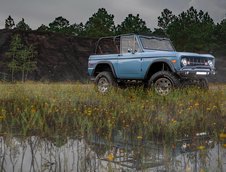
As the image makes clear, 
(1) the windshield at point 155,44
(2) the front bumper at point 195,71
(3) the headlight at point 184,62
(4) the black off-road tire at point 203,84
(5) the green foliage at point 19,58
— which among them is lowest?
(4) the black off-road tire at point 203,84

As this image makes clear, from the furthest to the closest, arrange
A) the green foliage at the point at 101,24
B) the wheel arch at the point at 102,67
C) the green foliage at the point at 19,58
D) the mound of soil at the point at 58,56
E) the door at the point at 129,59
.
→ 1. the green foliage at the point at 101,24
2. the mound of soil at the point at 58,56
3. the green foliage at the point at 19,58
4. the wheel arch at the point at 102,67
5. the door at the point at 129,59

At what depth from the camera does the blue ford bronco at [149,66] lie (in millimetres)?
11734

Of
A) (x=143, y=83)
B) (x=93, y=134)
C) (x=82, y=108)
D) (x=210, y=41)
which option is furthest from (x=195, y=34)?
(x=93, y=134)

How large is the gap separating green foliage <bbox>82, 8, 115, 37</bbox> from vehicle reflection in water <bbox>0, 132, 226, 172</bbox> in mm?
49137

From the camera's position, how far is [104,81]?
1446 cm

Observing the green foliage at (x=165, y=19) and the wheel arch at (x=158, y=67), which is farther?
the green foliage at (x=165, y=19)

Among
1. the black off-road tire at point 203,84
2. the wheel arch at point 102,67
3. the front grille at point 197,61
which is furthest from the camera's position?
the wheel arch at point 102,67

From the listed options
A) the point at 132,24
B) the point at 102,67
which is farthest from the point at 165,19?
the point at 102,67

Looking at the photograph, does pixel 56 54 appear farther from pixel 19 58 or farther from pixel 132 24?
pixel 132 24

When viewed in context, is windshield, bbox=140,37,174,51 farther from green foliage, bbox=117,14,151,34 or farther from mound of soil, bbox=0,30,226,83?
green foliage, bbox=117,14,151,34

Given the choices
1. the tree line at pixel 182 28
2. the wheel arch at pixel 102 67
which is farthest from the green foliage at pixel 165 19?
the wheel arch at pixel 102 67

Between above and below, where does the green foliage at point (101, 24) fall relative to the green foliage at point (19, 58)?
above

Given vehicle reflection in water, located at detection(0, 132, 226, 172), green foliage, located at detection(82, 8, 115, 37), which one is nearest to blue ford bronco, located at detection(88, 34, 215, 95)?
vehicle reflection in water, located at detection(0, 132, 226, 172)

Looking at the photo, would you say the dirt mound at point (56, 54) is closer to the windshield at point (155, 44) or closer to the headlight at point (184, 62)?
the windshield at point (155, 44)
